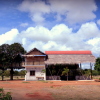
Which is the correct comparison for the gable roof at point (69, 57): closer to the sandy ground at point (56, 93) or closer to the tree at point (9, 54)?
the tree at point (9, 54)

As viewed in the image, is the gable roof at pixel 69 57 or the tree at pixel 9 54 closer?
the gable roof at pixel 69 57

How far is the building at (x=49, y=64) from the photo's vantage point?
2619cm

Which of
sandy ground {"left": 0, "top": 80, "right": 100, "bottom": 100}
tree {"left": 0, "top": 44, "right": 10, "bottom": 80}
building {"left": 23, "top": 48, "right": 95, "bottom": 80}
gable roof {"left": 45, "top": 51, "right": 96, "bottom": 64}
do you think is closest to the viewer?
sandy ground {"left": 0, "top": 80, "right": 100, "bottom": 100}

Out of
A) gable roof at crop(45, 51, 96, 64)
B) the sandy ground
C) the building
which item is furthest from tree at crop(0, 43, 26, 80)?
the sandy ground

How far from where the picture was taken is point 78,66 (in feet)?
95.4

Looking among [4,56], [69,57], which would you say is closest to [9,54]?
[4,56]

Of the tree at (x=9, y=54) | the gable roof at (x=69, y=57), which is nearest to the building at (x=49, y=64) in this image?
the gable roof at (x=69, y=57)

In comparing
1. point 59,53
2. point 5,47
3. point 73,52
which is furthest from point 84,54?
point 5,47

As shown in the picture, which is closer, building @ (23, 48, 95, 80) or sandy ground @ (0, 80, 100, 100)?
sandy ground @ (0, 80, 100, 100)

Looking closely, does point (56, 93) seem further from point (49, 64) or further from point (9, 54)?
point (9, 54)

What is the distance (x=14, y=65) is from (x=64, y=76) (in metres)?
8.96

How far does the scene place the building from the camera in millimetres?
26188

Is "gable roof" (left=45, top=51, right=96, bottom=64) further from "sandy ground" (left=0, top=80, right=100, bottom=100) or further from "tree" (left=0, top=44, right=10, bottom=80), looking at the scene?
"sandy ground" (left=0, top=80, right=100, bottom=100)

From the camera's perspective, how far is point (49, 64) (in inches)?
1041
